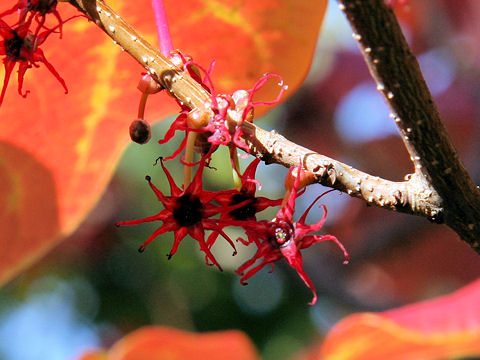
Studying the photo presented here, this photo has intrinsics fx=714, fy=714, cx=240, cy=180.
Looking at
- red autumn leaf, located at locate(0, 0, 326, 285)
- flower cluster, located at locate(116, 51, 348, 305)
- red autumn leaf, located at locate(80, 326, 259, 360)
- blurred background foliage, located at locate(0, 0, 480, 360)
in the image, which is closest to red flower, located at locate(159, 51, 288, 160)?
flower cluster, located at locate(116, 51, 348, 305)

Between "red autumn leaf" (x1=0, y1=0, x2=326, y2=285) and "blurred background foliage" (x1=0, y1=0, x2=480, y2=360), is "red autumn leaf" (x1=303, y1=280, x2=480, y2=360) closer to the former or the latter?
"red autumn leaf" (x1=0, y1=0, x2=326, y2=285)

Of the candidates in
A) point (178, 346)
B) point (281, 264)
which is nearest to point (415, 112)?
point (178, 346)

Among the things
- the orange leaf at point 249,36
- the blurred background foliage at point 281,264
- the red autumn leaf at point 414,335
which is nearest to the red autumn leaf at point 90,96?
the orange leaf at point 249,36

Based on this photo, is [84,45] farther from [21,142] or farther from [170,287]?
[170,287]

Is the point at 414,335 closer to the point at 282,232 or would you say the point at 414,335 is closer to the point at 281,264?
the point at 282,232

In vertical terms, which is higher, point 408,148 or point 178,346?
point 408,148

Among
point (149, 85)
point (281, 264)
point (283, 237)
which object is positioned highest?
point (149, 85)

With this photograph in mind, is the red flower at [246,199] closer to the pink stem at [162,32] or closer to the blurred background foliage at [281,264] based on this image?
the pink stem at [162,32]
